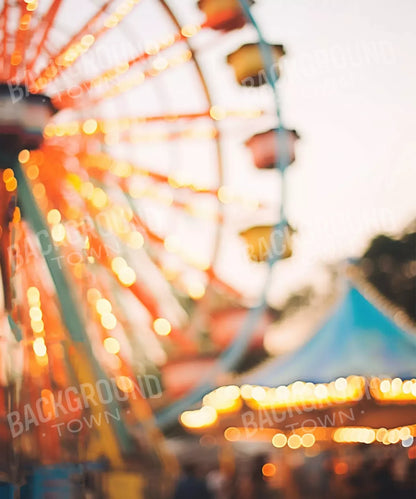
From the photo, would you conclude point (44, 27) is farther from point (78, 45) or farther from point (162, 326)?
point (162, 326)

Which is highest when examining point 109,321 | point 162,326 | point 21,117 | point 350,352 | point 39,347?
point 21,117

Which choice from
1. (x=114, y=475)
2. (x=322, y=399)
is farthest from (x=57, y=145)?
(x=322, y=399)

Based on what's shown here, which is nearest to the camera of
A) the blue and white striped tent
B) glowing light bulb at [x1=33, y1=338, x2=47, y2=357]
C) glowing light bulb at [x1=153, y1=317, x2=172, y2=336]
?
glowing light bulb at [x1=33, y1=338, x2=47, y2=357]

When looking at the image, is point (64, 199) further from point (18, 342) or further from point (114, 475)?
point (114, 475)

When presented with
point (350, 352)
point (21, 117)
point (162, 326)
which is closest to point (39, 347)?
point (162, 326)

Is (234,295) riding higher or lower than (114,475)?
higher

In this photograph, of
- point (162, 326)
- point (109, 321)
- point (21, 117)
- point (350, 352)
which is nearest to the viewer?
point (21, 117)

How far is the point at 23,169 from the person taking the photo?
7.24 meters

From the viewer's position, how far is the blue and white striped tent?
8.55 m

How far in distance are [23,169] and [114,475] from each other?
3.09 m

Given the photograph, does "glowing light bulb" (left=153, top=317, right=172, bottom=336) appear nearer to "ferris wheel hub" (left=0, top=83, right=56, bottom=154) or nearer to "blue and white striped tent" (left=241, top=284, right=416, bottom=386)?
"blue and white striped tent" (left=241, top=284, right=416, bottom=386)

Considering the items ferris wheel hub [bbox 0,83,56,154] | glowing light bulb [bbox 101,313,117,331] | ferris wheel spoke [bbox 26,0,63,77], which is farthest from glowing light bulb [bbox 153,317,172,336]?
ferris wheel spoke [bbox 26,0,63,77]

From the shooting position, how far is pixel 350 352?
8.62m

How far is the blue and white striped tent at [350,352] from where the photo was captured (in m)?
8.55
